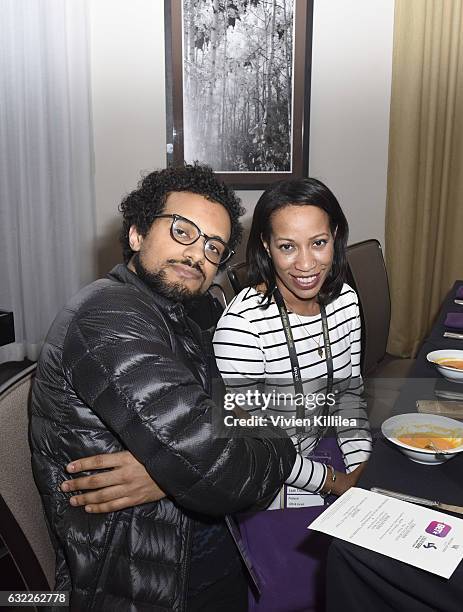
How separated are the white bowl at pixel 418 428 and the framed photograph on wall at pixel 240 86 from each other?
2942 mm

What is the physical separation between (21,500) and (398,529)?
0.60 meters

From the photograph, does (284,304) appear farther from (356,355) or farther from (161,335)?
(161,335)

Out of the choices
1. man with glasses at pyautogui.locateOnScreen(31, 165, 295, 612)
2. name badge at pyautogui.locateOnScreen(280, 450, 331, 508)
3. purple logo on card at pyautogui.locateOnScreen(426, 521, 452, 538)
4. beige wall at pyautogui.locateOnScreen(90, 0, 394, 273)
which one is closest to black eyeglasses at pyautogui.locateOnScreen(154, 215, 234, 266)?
man with glasses at pyautogui.locateOnScreen(31, 165, 295, 612)

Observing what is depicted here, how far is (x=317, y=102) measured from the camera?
159 inches

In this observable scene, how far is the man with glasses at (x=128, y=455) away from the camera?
1.05 m

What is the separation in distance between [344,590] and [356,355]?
95 centimetres

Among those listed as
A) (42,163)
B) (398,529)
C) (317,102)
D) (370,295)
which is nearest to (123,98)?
(42,163)

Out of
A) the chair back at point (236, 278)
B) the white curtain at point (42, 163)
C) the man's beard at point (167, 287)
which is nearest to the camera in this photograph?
the man's beard at point (167, 287)

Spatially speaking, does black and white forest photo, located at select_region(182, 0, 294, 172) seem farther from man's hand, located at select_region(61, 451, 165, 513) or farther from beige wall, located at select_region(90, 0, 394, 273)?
man's hand, located at select_region(61, 451, 165, 513)

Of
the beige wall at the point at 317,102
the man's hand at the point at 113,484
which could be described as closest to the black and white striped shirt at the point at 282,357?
the man's hand at the point at 113,484

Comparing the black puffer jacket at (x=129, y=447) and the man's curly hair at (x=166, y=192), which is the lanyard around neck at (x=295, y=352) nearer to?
the man's curly hair at (x=166, y=192)

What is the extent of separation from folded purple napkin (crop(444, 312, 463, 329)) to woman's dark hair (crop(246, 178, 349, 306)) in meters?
0.62

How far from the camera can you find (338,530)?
38.1 inches

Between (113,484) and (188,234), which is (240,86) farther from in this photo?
(113,484)
